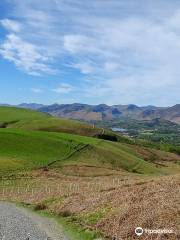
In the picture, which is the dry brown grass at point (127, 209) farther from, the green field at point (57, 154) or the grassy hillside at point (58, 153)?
the grassy hillside at point (58, 153)

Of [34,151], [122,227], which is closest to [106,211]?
[122,227]

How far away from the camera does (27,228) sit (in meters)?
31.1

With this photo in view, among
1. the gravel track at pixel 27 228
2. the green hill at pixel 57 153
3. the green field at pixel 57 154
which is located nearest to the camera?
the gravel track at pixel 27 228

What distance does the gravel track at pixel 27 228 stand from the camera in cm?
2759

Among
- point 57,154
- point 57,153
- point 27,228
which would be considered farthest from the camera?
point 57,153

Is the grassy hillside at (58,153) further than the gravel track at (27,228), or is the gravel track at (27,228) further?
the grassy hillside at (58,153)

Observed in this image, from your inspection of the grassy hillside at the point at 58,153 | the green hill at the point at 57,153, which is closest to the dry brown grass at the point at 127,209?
the green hill at the point at 57,153

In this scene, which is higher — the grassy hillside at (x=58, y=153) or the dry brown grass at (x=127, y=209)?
the dry brown grass at (x=127, y=209)

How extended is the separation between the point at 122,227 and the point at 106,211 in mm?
5552

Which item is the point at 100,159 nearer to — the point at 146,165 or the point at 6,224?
the point at 146,165

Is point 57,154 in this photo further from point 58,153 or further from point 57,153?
point 58,153

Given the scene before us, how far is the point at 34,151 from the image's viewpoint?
119 m

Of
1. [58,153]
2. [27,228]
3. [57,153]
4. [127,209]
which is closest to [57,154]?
[57,153]

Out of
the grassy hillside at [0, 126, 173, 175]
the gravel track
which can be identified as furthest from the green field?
the gravel track
